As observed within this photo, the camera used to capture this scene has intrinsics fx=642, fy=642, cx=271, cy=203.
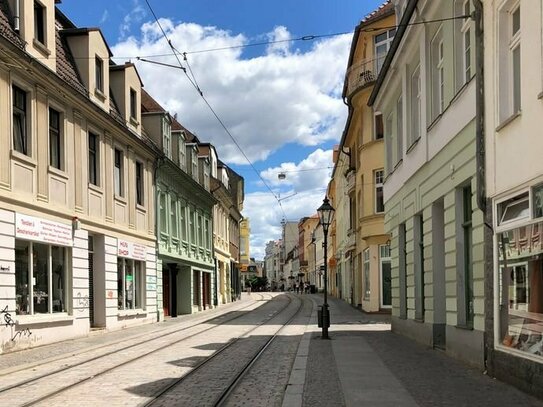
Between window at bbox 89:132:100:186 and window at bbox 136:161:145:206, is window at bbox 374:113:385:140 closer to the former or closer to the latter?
window at bbox 136:161:145:206

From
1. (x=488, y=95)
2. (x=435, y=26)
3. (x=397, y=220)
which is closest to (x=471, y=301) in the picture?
(x=488, y=95)

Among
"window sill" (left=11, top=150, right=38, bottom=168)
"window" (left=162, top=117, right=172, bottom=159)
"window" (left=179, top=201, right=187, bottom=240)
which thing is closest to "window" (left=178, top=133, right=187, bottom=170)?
"window" (left=162, top=117, right=172, bottom=159)

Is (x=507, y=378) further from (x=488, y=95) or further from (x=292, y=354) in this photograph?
(x=292, y=354)

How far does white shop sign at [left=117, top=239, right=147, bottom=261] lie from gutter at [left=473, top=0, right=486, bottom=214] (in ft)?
48.3

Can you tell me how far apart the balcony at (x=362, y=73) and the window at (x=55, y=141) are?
1529cm

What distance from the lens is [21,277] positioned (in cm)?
1534

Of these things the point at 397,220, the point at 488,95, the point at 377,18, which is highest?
the point at 377,18

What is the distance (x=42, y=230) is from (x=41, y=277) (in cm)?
125

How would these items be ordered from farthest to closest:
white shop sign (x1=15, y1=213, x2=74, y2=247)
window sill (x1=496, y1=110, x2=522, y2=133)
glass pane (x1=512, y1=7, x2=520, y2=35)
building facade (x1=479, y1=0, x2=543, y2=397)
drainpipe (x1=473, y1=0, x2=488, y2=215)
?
1. white shop sign (x1=15, y1=213, x2=74, y2=247)
2. drainpipe (x1=473, y1=0, x2=488, y2=215)
3. glass pane (x1=512, y1=7, x2=520, y2=35)
4. window sill (x1=496, y1=110, x2=522, y2=133)
5. building facade (x1=479, y1=0, x2=543, y2=397)

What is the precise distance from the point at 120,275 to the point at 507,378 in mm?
16046

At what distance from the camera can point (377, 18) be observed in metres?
28.3

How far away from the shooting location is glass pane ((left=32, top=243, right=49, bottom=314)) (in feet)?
52.7

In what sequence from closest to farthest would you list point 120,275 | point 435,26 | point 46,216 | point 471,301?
1. point 471,301
2. point 435,26
3. point 46,216
4. point 120,275

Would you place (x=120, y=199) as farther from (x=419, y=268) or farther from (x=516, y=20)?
(x=516, y=20)
